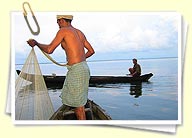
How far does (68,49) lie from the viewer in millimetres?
1101

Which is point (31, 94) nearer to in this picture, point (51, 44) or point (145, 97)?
point (51, 44)

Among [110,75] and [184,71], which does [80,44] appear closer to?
[110,75]

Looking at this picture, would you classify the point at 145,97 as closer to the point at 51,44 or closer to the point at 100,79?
the point at 100,79

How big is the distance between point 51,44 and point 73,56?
0.23ft

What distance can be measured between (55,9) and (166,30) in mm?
317

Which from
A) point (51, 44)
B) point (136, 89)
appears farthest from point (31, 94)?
point (136, 89)

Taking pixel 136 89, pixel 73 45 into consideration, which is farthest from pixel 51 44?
pixel 136 89

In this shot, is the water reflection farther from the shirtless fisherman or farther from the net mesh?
the net mesh

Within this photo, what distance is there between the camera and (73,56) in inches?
43.5

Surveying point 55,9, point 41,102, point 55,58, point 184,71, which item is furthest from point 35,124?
point 184,71

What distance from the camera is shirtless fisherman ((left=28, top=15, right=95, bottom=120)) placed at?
110 centimetres

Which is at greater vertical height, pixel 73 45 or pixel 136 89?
pixel 73 45

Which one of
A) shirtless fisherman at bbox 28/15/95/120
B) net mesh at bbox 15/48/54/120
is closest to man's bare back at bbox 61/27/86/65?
shirtless fisherman at bbox 28/15/95/120

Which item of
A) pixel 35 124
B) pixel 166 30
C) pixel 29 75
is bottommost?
pixel 35 124
